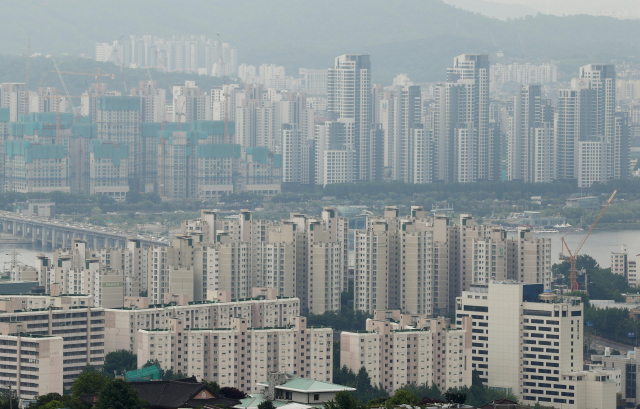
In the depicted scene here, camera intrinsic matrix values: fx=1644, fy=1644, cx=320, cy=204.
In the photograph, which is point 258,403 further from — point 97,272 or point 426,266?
point 426,266

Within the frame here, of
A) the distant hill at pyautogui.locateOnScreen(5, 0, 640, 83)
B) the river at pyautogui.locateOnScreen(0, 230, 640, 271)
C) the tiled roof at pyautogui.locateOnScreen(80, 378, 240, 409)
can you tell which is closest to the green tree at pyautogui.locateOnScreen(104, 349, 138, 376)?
the tiled roof at pyautogui.locateOnScreen(80, 378, 240, 409)

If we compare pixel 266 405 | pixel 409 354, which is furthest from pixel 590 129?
pixel 266 405

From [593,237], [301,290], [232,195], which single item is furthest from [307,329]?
[232,195]

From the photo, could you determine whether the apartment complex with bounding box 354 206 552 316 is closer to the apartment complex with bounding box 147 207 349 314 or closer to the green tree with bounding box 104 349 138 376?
the apartment complex with bounding box 147 207 349 314

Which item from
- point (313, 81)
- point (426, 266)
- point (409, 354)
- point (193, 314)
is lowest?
point (409, 354)

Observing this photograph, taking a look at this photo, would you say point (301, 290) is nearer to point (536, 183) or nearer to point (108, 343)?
point (108, 343)
